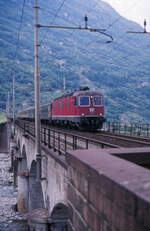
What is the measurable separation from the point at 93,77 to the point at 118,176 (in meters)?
109

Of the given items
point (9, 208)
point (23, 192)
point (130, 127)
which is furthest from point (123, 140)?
point (9, 208)

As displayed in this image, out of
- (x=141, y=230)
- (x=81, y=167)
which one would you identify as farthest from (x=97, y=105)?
(x=141, y=230)

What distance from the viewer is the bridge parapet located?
2656mm

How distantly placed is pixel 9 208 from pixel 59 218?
59.1ft

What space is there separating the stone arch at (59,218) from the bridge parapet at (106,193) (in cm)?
759

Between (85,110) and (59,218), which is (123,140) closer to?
(59,218)

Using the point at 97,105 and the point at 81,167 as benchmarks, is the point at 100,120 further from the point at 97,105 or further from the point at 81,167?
the point at 81,167

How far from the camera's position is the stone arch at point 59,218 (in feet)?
40.4

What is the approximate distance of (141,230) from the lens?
254 cm

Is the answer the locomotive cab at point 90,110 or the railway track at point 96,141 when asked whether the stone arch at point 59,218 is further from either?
the locomotive cab at point 90,110

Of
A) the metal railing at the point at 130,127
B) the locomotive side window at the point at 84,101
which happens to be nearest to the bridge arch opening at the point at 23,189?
the locomotive side window at the point at 84,101

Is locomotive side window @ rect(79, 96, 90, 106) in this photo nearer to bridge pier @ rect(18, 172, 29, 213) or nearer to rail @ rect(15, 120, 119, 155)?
rail @ rect(15, 120, 119, 155)

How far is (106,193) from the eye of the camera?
326 centimetres

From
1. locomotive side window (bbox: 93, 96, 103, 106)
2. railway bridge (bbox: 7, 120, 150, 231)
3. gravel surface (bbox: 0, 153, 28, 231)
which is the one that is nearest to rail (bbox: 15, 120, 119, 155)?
railway bridge (bbox: 7, 120, 150, 231)
